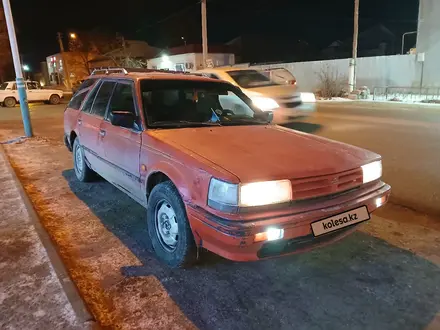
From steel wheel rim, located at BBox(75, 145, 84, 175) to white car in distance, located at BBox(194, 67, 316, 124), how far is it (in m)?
3.95

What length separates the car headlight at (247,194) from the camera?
103 inches

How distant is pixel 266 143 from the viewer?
338 cm

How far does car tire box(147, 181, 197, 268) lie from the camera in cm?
303

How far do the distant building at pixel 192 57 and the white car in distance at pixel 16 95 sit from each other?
12710 mm

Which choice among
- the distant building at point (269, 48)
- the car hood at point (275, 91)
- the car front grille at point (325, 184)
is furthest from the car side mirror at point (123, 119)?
the distant building at point (269, 48)

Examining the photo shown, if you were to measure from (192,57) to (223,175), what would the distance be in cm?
3423

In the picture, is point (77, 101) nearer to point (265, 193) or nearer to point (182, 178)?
point (182, 178)

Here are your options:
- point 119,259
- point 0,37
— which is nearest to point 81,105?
point 119,259

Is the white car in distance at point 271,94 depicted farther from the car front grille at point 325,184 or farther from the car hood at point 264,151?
the car front grille at point 325,184

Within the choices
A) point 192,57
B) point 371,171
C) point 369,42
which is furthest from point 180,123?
point 369,42

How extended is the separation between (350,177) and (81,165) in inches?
161

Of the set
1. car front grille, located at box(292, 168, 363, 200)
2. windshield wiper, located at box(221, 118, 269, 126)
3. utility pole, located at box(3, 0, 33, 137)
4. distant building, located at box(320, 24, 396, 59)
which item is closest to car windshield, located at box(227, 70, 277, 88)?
windshield wiper, located at box(221, 118, 269, 126)

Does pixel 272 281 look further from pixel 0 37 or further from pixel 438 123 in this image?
pixel 0 37

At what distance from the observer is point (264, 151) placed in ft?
10.3
